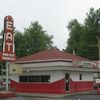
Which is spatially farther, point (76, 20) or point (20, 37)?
point (76, 20)

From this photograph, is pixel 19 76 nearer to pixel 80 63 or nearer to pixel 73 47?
pixel 80 63

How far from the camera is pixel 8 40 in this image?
39.2 metres

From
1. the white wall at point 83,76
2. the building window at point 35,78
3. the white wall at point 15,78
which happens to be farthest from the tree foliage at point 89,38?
the building window at point 35,78

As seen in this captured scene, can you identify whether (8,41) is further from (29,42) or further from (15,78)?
(29,42)

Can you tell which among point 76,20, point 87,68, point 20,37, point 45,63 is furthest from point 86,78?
point 76,20

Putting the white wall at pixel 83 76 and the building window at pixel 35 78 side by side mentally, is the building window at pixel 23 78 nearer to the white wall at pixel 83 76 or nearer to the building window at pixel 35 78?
the building window at pixel 35 78

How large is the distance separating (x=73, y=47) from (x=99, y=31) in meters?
11.0

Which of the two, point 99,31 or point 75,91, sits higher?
point 99,31

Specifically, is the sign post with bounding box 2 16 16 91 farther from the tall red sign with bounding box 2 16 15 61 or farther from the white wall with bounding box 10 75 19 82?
the white wall with bounding box 10 75 19 82

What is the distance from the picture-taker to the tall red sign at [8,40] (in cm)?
3888

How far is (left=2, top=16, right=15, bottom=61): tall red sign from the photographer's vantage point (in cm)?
3888

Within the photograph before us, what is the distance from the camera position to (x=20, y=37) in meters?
83.4

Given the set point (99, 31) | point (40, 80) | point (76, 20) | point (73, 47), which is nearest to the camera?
point (40, 80)

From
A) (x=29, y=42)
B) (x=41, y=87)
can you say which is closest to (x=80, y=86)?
(x=41, y=87)
